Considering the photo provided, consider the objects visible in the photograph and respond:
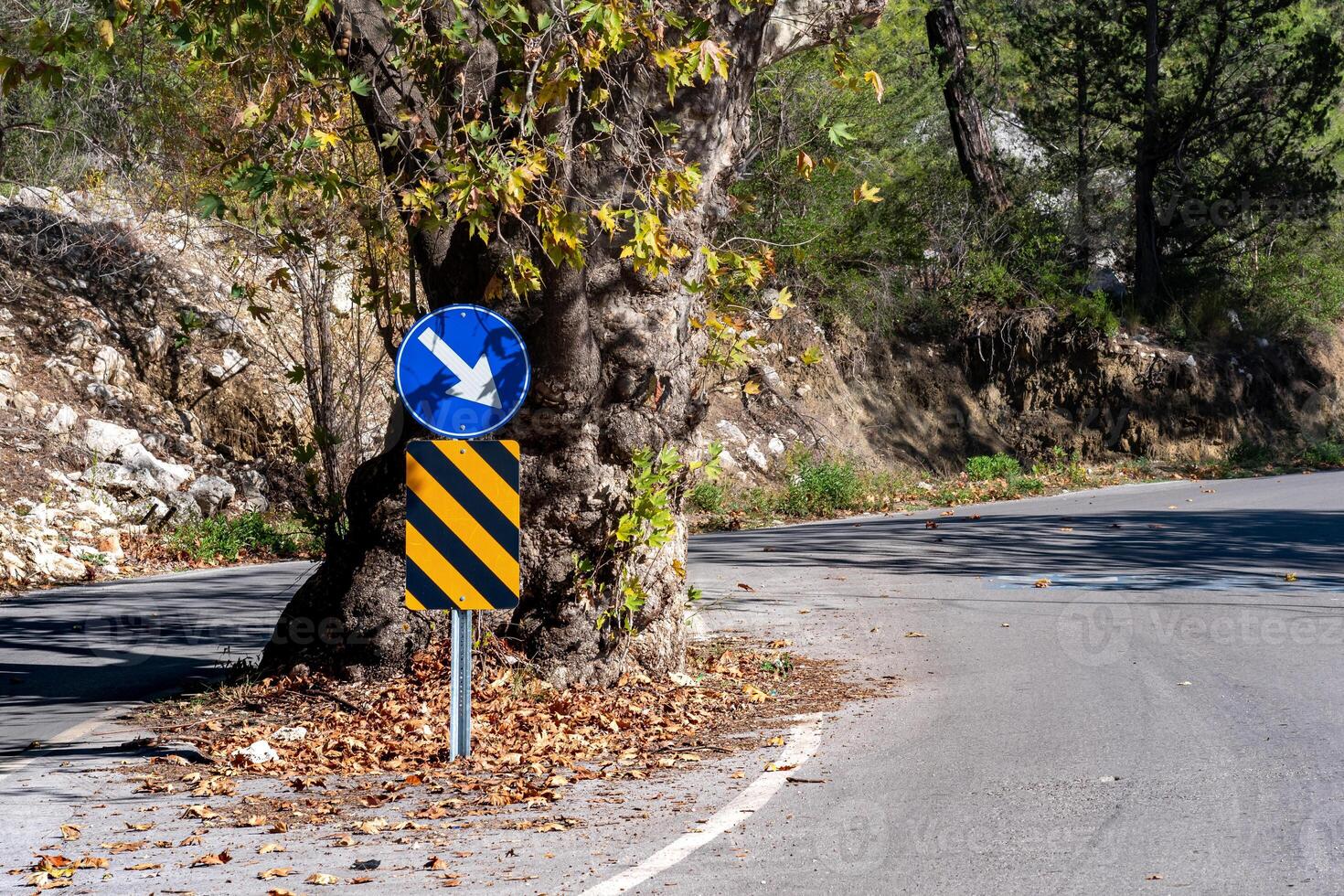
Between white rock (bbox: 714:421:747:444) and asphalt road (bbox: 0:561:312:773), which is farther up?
white rock (bbox: 714:421:747:444)

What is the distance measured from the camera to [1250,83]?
2719 cm

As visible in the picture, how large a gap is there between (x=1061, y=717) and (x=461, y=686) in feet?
10.6

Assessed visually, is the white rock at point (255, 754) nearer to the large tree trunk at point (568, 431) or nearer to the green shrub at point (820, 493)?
the large tree trunk at point (568, 431)

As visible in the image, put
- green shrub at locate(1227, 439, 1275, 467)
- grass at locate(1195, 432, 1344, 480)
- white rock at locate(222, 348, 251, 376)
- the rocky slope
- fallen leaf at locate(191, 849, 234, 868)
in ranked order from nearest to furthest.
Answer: fallen leaf at locate(191, 849, 234, 868)
the rocky slope
white rock at locate(222, 348, 251, 376)
grass at locate(1195, 432, 1344, 480)
green shrub at locate(1227, 439, 1275, 467)

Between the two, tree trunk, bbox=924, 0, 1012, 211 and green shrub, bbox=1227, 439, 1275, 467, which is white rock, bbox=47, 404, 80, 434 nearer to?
tree trunk, bbox=924, 0, 1012, 211

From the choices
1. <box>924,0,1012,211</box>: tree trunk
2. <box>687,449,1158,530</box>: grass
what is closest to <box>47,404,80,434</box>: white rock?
<box>687,449,1158,530</box>: grass

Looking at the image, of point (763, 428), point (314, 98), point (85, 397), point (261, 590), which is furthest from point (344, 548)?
point (763, 428)

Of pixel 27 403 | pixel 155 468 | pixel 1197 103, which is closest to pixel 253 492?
pixel 155 468

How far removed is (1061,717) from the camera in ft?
24.1

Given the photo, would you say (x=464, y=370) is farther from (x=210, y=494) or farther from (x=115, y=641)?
(x=210, y=494)

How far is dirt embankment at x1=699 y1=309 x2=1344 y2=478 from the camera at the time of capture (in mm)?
26578

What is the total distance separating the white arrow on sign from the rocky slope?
1090 cm

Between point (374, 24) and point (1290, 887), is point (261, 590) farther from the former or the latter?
point (1290, 887)

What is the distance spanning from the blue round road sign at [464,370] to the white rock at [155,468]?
12714 millimetres
